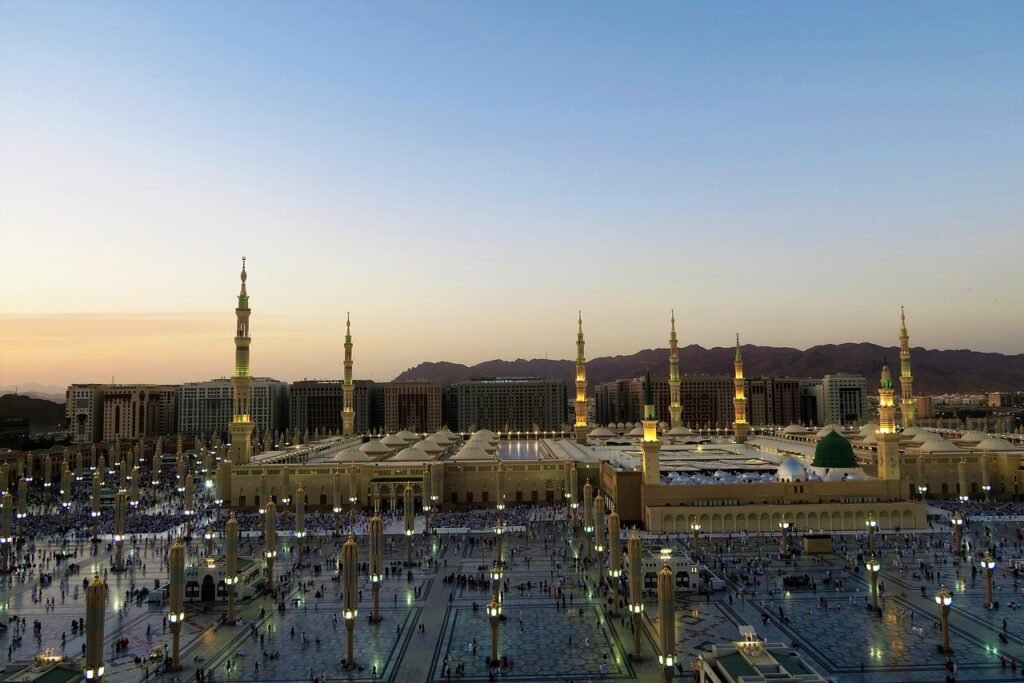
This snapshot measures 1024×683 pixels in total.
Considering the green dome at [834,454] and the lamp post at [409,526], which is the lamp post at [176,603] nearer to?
the lamp post at [409,526]

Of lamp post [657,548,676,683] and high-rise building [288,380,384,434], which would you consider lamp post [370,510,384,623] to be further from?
high-rise building [288,380,384,434]

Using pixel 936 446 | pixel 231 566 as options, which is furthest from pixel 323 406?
pixel 231 566

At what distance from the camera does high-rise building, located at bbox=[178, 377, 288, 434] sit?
138m

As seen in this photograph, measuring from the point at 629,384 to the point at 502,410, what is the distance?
30499 mm

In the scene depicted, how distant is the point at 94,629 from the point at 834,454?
40559mm

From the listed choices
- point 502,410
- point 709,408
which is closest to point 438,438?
point 502,410

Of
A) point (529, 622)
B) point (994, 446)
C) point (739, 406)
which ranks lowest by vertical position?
point (529, 622)

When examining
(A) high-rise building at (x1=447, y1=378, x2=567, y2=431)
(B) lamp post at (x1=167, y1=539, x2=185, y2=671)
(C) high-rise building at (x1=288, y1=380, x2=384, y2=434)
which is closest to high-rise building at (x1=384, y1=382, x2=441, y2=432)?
(C) high-rise building at (x1=288, y1=380, x2=384, y2=434)

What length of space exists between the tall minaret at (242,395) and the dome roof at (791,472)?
3519cm

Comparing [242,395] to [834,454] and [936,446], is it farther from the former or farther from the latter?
[936,446]

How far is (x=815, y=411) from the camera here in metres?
152

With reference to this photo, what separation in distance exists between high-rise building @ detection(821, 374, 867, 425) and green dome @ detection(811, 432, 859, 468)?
101m

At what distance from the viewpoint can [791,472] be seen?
44656mm

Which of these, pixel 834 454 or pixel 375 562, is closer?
pixel 375 562
